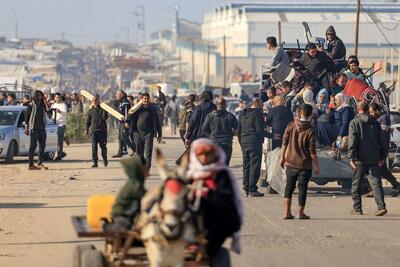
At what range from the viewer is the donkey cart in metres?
10.2

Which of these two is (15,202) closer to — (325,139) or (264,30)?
(325,139)

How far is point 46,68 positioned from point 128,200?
16262cm

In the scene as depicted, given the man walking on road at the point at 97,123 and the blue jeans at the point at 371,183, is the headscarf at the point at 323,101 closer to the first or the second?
the blue jeans at the point at 371,183

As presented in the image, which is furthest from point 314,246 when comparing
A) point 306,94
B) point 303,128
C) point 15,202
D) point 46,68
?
point 46,68

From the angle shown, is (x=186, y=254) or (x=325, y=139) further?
(x=325, y=139)

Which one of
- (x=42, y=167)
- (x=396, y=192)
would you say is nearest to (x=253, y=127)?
(x=396, y=192)

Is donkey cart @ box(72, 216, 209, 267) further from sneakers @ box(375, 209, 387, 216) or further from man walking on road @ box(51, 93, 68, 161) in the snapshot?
man walking on road @ box(51, 93, 68, 161)

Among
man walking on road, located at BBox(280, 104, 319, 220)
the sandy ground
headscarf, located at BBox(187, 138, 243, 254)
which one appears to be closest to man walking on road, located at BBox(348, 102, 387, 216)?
the sandy ground

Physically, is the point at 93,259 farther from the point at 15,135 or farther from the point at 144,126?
the point at 15,135

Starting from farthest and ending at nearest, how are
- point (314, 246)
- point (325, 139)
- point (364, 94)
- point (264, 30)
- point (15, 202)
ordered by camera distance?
point (264, 30), point (364, 94), point (325, 139), point (15, 202), point (314, 246)

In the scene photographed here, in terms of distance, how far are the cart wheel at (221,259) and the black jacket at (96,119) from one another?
60.2 ft

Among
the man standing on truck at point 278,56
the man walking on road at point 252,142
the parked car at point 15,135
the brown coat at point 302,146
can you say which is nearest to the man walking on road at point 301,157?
the brown coat at point 302,146

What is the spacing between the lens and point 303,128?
1794 centimetres

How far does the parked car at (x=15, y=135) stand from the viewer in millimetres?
30425
